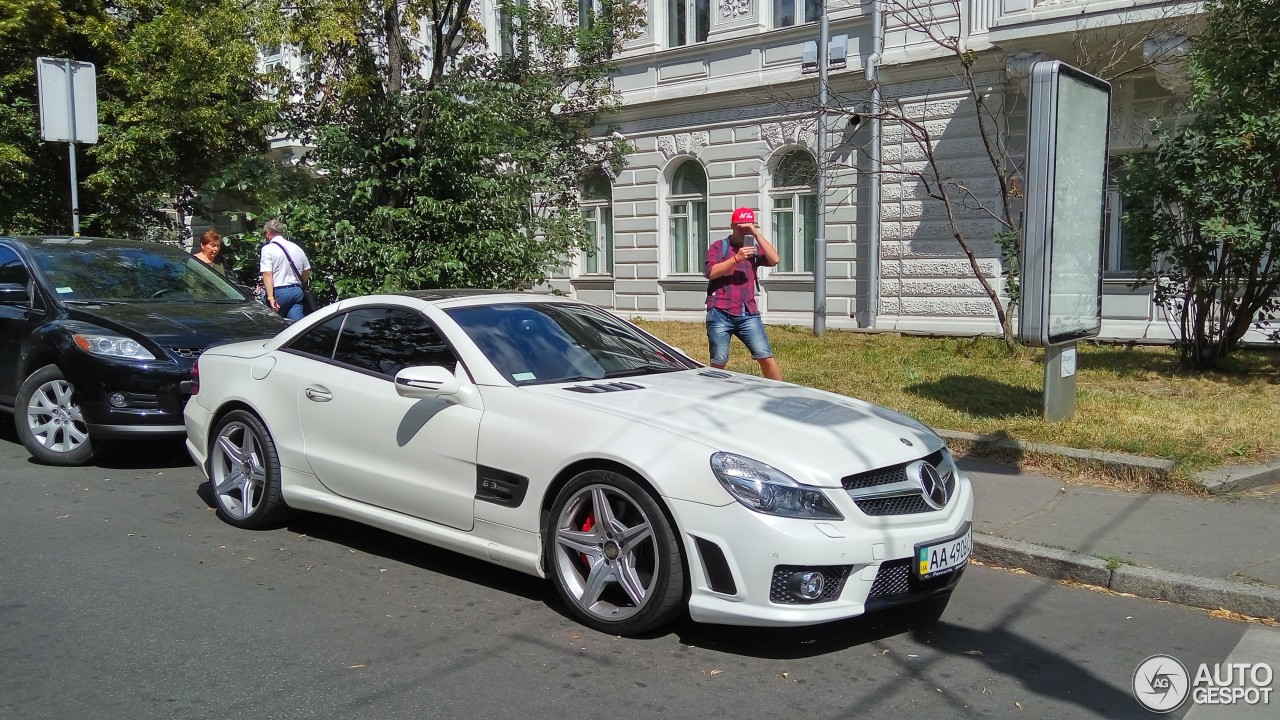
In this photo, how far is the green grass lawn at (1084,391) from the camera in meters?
7.62

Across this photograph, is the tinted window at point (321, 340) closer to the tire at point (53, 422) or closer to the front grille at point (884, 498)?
the tire at point (53, 422)

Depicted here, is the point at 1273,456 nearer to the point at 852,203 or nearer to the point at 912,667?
the point at 912,667

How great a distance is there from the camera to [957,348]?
13.1 meters

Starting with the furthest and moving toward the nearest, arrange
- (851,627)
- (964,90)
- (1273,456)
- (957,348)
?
(964,90) < (957,348) < (1273,456) < (851,627)

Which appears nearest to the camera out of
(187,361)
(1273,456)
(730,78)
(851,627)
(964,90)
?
(851,627)

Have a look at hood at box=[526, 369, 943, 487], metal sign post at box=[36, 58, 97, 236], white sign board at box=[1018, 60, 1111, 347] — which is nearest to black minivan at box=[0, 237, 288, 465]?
metal sign post at box=[36, 58, 97, 236]

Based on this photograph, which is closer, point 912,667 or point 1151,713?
point 1151,713

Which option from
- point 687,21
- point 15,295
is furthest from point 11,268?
point 687,21

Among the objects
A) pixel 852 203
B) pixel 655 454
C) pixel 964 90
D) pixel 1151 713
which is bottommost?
pixel 1151 713

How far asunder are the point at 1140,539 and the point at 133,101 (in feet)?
60.8

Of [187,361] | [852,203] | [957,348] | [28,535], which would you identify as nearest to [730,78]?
[852,203]

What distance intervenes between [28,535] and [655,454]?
405cm

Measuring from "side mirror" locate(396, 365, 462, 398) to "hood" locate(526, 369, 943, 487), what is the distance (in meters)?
0.41

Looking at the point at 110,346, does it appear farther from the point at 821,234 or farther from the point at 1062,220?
the point at 821,234
